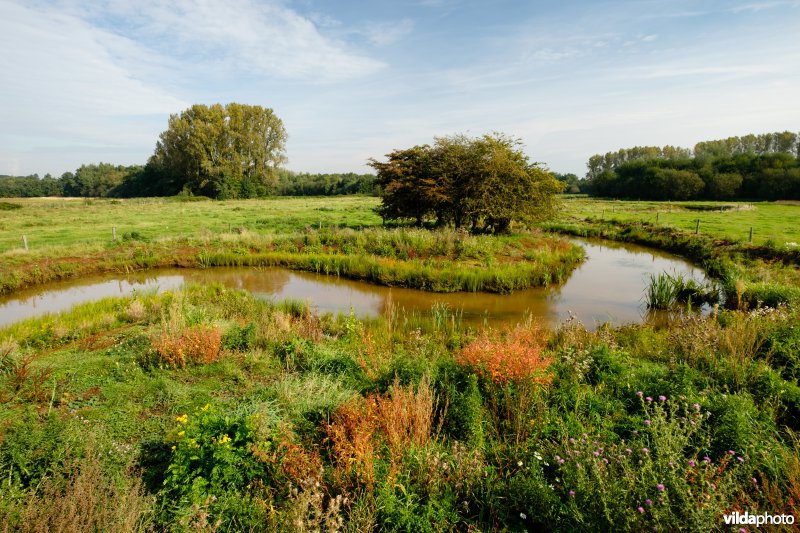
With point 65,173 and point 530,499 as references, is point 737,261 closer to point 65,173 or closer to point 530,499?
point 530,499

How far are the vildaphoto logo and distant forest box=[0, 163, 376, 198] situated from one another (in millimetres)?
74962

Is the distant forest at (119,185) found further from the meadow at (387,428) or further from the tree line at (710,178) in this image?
the meadow at (387,428)

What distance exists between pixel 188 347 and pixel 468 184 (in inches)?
729

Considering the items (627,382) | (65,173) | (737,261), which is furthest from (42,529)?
(65,173)

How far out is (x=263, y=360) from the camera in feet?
23.2

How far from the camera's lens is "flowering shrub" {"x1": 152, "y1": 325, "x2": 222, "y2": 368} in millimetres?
6805

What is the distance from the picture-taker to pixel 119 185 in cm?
8425

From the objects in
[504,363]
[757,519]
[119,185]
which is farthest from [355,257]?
[119,185]

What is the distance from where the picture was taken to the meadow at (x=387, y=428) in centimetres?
329

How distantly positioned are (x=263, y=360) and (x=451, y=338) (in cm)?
411

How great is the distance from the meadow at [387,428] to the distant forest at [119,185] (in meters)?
70.6

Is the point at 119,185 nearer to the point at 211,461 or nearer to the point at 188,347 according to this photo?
the point at 188,347

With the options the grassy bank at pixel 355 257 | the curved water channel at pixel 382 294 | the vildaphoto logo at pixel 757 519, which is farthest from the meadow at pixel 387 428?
the grassy bank at pixel 355 257

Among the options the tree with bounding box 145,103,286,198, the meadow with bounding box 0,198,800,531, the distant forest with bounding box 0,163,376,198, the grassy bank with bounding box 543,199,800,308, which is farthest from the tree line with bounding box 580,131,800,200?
the meadow with bounding box 0,198,800,531
